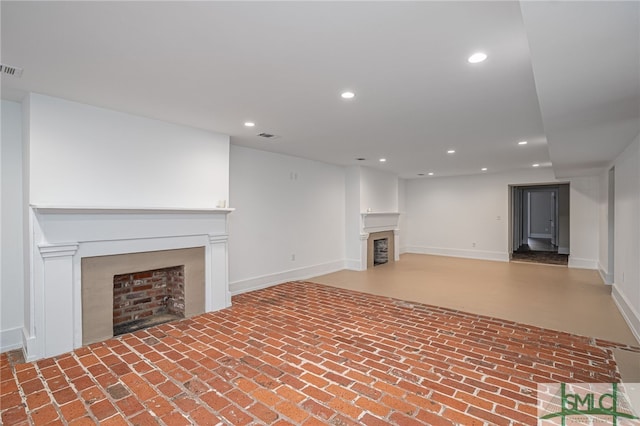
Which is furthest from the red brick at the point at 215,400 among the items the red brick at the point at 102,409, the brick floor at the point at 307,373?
the red brick at the point at 102,409

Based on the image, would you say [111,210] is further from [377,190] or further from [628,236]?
[628,236]

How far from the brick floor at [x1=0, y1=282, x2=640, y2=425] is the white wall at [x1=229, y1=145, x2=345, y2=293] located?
61.8 inches

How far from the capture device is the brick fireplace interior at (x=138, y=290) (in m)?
3.21

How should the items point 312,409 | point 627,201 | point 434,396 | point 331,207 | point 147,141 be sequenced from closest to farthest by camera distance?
point 312,409, point 434,396, point 147,141, point 627,201, point 331,207

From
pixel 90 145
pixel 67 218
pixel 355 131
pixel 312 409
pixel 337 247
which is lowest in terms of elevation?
pixel 312 409

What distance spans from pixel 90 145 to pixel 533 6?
374 centimetres

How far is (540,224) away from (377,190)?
35.2 feet

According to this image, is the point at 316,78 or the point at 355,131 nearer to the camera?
the point at 316,78

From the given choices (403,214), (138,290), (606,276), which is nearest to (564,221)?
(606,276)

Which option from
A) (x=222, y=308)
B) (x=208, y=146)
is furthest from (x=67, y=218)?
(x=222, y=308)

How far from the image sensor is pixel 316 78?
2.55 metres

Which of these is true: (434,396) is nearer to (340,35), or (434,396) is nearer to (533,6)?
(533,6)

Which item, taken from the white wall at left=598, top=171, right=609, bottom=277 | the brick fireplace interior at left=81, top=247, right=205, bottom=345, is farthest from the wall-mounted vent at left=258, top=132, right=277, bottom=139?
the white wall at left=598, top=171, right=609, bottom=277
